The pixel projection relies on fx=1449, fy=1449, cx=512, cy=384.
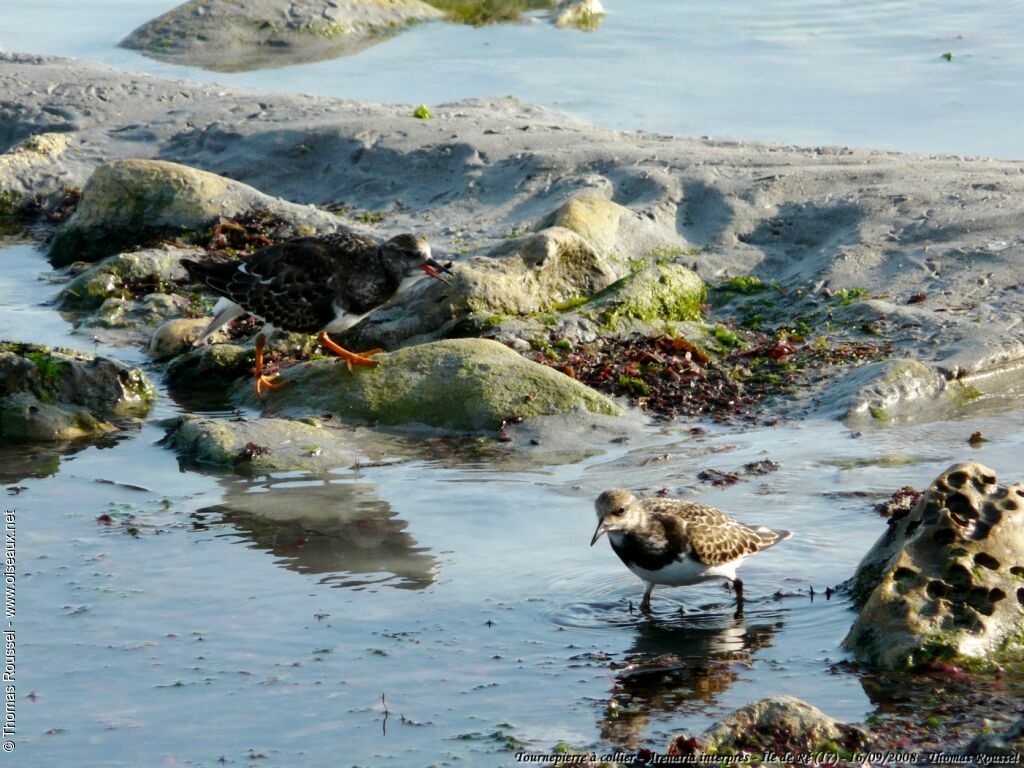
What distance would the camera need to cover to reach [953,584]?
6109 mm

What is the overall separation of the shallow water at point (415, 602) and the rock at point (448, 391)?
1.15ft

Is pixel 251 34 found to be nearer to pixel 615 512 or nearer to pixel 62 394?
pixel 62 394

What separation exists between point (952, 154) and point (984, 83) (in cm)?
433

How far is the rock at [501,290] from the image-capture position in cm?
1088

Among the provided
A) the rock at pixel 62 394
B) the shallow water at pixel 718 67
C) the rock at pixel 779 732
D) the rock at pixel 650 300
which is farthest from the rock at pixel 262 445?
the shallow water at pixel 718 67

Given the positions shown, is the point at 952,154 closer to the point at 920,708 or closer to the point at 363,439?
the point at 363,439

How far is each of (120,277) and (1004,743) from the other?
30.8 ft

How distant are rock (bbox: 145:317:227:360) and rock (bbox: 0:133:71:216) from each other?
202 inches

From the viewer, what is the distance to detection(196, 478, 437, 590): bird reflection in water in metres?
7.21

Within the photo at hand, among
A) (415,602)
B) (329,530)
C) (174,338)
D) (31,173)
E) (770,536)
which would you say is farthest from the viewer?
(31,173)

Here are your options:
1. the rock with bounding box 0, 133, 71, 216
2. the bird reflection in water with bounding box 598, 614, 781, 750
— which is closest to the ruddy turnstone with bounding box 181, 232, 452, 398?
the bird reflection in water with bounding box 598, 614, 781, 750

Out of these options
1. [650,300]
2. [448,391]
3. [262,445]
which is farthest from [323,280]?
[650,300]

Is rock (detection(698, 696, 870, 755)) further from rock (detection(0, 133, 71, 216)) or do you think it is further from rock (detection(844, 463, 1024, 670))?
→ rock (detection(0, 133, 71, 216))

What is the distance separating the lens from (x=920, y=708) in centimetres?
564
